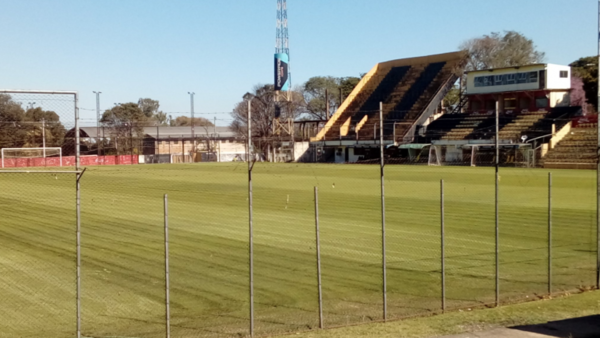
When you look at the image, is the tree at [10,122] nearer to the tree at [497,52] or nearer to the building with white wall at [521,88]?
the building with white wall at [521,88]

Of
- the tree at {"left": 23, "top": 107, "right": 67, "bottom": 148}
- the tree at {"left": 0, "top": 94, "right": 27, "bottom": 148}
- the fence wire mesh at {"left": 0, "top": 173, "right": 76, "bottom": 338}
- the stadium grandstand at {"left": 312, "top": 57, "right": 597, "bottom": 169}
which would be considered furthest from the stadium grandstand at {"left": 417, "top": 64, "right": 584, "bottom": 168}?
the tree at {"left": 0, "top": 94, "right": 27, "bottom": 148}

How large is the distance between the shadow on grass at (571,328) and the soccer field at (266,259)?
196 cm

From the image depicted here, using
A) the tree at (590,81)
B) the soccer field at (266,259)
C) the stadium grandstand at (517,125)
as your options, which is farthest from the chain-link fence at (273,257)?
the tree at (590,81)

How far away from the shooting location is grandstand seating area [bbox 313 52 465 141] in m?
81.8

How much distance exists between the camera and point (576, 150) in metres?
56.1

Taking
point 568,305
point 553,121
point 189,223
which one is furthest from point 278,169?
point 568,305

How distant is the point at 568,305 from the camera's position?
428 inches

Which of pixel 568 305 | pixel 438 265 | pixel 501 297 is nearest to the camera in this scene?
pixel 568 305

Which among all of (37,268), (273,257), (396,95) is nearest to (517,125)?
(396,95)

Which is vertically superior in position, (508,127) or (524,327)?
(508,127)

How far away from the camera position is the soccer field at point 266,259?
35.1 feet

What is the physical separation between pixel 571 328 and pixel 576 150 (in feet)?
168

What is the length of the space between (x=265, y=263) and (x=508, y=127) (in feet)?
185

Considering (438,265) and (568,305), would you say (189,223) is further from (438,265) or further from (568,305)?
(568,305)
